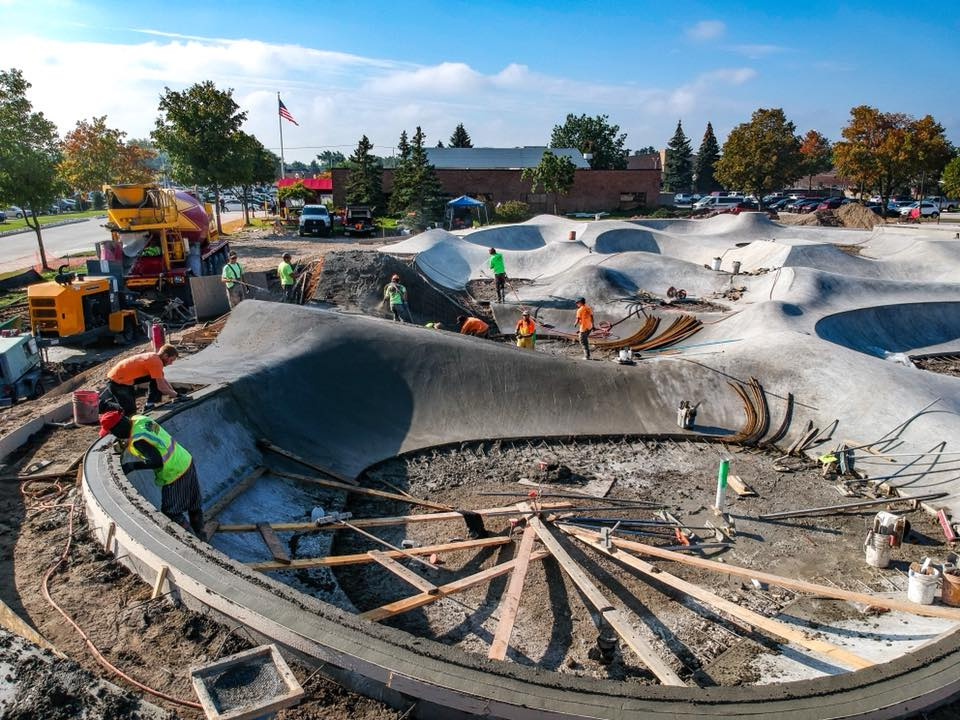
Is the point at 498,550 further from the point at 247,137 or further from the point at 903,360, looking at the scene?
the point at 247,137

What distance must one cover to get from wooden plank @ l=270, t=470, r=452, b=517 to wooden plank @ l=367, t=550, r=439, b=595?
5.10 feet

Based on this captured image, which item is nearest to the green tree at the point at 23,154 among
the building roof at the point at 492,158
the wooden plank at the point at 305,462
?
the wooden plank at the point at 305,462

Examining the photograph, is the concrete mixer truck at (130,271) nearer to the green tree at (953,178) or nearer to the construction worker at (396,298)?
the construction worker at (396,298)

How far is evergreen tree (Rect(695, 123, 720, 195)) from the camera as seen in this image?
225 feet

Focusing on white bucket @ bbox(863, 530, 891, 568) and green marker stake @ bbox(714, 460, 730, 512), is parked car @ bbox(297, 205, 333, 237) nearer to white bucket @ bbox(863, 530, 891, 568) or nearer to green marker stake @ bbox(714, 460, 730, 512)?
green marker stake @ bbox(714, 460, 730, 512)

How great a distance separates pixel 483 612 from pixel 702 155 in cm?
7179

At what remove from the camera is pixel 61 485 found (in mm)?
6375

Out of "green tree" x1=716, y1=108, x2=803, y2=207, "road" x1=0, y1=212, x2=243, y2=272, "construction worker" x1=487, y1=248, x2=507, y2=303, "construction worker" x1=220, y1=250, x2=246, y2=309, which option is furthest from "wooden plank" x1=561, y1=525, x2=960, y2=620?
"green tree" x1=716, y1=108, x2=803, y2=207

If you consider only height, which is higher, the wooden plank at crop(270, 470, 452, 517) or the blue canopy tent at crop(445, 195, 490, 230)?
the blue canopy tent at crop(445, 195, 490, 230)

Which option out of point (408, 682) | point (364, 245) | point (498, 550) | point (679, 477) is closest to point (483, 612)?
point (498, 550)

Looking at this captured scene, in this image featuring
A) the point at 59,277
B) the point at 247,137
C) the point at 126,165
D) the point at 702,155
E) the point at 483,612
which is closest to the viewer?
the point at 483,612

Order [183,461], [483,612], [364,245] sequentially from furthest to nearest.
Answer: [364,245] → [483,612] → [183,461]

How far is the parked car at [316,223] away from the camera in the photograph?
33656mm

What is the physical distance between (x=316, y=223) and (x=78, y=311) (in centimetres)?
2132
